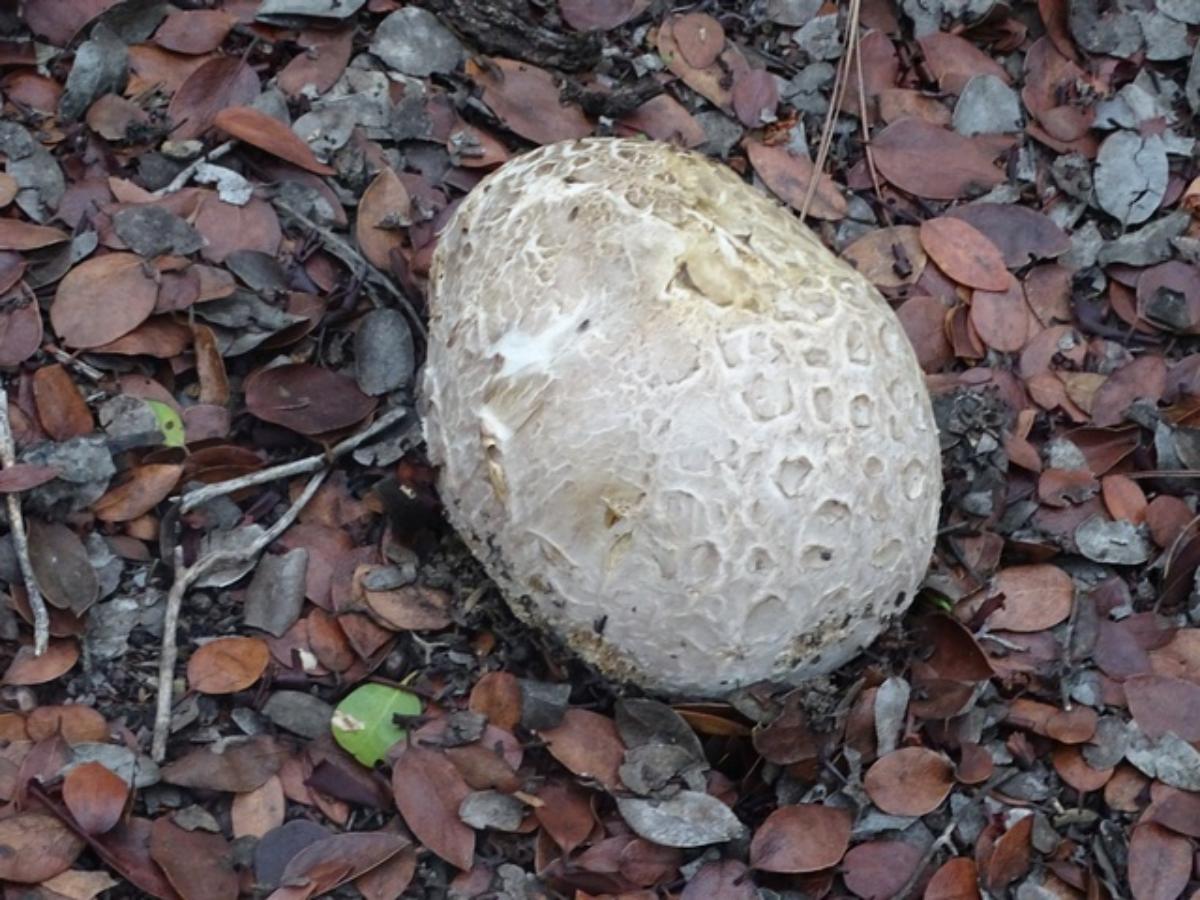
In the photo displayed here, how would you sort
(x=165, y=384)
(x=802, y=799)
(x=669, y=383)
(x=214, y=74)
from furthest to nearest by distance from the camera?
(x=214, y=74), (x=165, y=384), (x=802, y=799), (x=669, y=383)

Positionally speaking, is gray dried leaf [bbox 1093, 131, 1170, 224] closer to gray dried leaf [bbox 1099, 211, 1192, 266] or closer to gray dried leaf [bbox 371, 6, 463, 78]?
gray dried leaf [bbox 1099, 211, 1192, 266]

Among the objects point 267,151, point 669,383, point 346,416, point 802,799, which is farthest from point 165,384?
point 802,799

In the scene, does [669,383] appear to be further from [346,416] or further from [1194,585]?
[1194,585]

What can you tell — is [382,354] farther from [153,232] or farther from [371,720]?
[371,720]

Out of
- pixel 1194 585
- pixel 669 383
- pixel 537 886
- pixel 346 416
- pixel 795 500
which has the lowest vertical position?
pixel 537 886

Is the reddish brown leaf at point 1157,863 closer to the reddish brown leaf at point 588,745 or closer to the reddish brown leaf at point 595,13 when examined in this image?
the reddish brown leaf at point 588,745

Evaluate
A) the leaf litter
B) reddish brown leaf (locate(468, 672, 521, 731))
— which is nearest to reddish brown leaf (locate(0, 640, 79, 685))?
the leaf litter

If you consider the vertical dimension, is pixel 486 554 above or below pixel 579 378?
below
